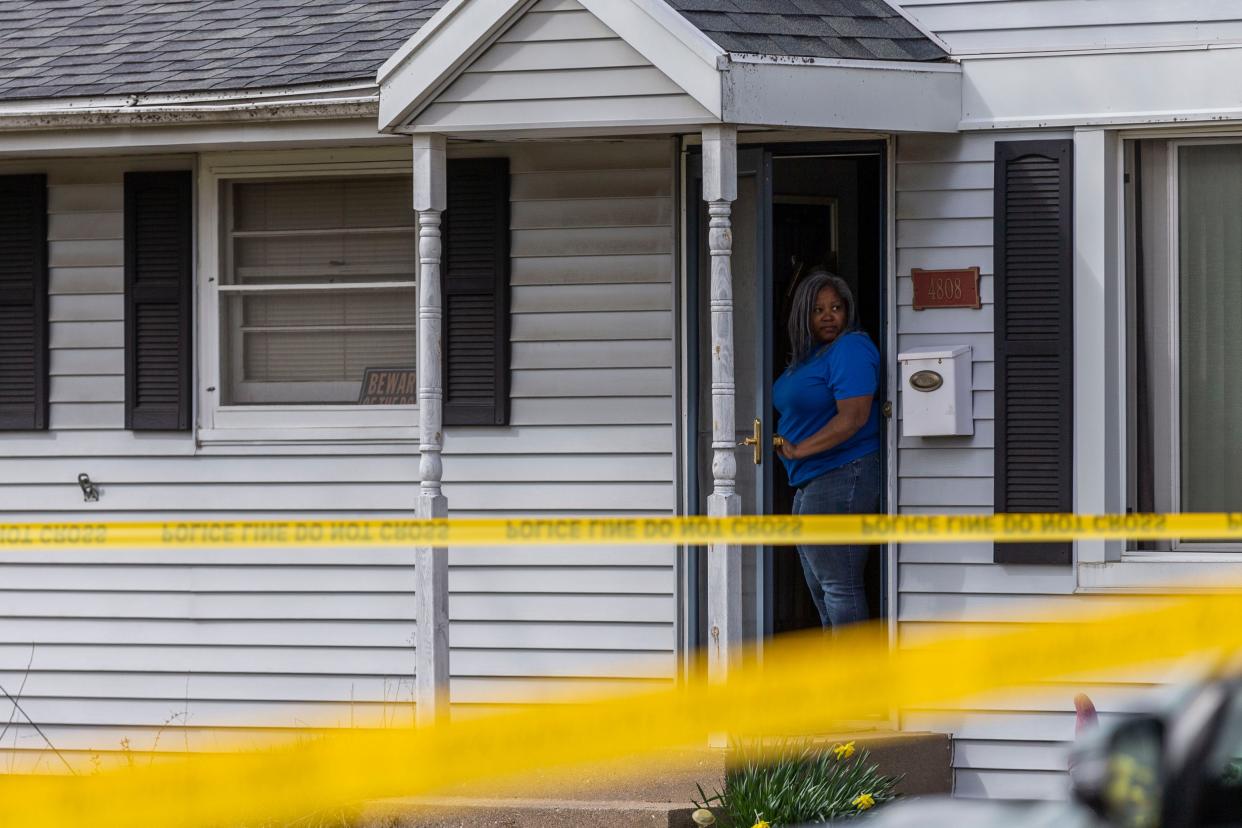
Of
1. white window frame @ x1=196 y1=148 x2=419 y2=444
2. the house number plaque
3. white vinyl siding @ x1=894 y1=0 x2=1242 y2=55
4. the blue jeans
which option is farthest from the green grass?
white vinyl siding @ x1=894 y1=0 x2=1242 y2=55

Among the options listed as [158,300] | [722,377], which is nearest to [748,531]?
[722,377]

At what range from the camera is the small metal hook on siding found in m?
8.09

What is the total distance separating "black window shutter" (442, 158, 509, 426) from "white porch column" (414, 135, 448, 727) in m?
0.62

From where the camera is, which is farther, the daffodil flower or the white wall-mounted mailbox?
the white wall-mounted mailbox

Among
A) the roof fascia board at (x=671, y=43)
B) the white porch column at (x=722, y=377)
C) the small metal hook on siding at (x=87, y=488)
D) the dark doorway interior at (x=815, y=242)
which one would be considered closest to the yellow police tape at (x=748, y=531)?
the white porch column at (x=722, y=377)

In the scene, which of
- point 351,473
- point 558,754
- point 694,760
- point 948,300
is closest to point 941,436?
point 948,300

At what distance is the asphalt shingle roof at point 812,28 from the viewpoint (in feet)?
21.9

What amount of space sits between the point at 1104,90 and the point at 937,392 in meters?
1.40

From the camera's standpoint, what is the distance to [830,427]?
22.8 ft

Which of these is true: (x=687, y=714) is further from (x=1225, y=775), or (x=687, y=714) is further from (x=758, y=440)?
(x=758, y=440)

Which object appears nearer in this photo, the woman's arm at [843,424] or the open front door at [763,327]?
the woman's arm at [843,424]

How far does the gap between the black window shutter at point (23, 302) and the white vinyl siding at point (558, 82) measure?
7.96 feet

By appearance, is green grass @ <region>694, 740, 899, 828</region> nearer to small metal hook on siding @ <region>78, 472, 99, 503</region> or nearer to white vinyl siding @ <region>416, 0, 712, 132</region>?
white vinyl siding @ <region>416, 0, 712, 132</region>

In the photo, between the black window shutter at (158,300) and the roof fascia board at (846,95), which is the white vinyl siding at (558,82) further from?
the black window shutter at (158,300)
